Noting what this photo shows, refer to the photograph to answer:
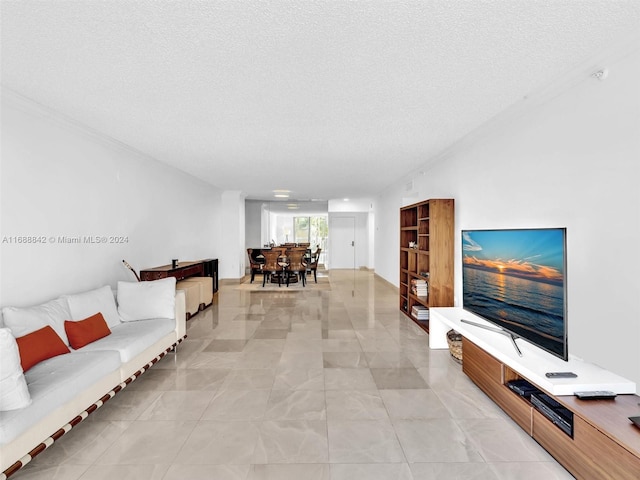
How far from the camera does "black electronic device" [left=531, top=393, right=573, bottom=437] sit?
6.24 ft

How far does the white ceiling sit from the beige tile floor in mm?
2602

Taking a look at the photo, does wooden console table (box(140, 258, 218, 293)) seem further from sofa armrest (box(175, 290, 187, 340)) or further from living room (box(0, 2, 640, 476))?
sofa armrest (box(175, 290, 187, 340))

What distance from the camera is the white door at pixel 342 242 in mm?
12375

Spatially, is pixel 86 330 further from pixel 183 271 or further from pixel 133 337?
pixel 183 271

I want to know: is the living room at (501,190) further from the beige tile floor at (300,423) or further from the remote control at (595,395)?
the beige tile floor at (300,423)

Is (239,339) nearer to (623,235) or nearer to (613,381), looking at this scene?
(613,381)

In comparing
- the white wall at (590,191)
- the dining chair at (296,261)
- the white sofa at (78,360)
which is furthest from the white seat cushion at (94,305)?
the dining chair at (296,261)

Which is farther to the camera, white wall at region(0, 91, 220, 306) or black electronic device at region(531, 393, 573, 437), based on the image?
white wall at region(0, 91, 220, 306)

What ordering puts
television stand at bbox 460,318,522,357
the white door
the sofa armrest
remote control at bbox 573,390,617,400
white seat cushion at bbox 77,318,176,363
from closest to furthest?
remote control at bbox 573,390,617,400 < television stand at bbox 460,318,522,357 < white seat cushion at bbox 77,318,176,363 < the sofa armrest < the white door

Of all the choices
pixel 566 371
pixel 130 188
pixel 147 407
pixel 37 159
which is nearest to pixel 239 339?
pixel 147 407

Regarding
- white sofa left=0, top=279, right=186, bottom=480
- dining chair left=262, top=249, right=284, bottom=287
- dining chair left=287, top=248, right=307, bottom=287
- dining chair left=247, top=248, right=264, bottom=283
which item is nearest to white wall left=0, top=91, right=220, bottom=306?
white sofa left=0, top=279, right=186, bottom=480

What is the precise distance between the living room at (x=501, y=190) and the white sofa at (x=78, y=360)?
429 mm

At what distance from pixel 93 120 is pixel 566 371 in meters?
4.72

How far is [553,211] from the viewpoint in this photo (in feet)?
8.84
